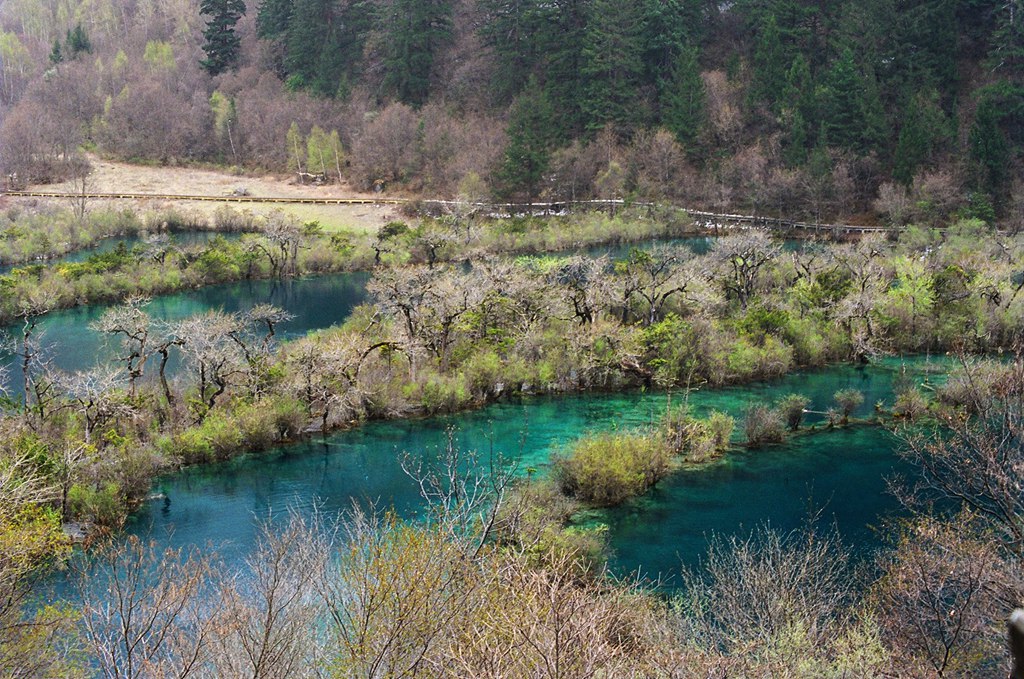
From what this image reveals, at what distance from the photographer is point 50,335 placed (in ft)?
171

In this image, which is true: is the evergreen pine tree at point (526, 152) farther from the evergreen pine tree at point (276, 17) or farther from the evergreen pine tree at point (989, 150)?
the evergreen pine tree at point (276, 17)

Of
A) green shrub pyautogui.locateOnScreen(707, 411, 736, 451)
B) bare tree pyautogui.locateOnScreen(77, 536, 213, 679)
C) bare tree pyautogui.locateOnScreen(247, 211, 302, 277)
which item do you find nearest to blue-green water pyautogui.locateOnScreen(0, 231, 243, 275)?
bare tree pyautogui.locateOnScreen(247, 211, 302, 277)

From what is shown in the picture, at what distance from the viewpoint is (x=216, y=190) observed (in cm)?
9838

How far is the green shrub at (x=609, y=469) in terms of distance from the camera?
31.5 m

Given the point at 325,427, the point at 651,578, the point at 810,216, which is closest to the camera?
the point at 651,578

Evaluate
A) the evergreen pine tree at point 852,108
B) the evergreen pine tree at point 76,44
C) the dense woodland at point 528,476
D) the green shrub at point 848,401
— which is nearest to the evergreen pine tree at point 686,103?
the evergreen pine tree at point 852,108

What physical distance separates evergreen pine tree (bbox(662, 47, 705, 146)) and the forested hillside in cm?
21

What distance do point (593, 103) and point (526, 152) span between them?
10886mm

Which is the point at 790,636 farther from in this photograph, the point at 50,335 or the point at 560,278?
the point at 50,335

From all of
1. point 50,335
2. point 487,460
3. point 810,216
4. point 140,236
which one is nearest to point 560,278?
point 487,460

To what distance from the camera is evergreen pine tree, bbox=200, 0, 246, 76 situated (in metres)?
121

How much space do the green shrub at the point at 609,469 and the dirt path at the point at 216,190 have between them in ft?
178

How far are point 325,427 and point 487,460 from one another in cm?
719

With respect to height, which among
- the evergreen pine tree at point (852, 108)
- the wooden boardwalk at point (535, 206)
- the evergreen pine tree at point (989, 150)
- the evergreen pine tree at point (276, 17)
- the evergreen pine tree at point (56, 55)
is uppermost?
the evergreen pine tree at point (276, 17)
